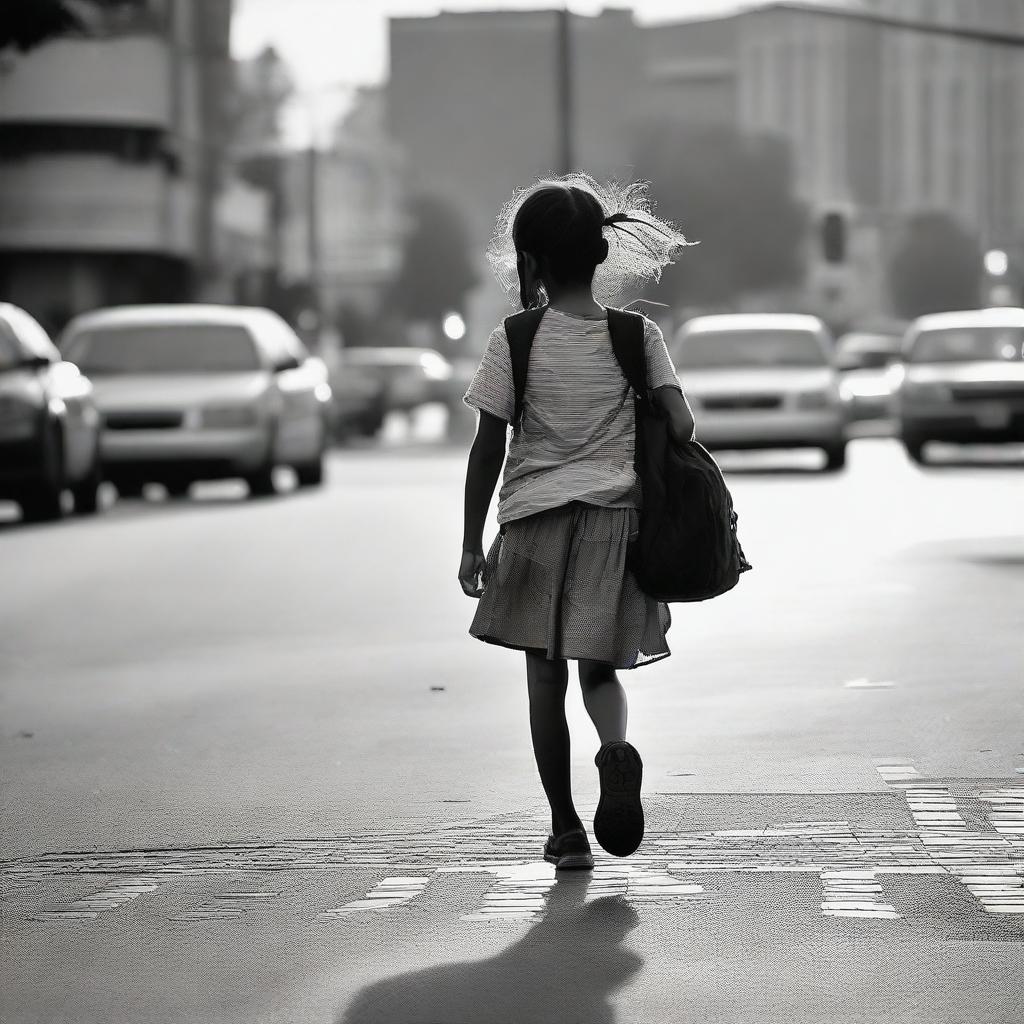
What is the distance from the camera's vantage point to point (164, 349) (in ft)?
83.7

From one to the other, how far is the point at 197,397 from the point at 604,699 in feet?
59.6

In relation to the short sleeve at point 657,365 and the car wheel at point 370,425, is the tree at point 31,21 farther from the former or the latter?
the car wheel at point 370,425

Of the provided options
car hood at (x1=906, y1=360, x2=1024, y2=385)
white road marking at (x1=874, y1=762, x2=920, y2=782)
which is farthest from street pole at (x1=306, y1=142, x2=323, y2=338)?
white road marking at (x1=874, y1=762, x2=920, y2=782)

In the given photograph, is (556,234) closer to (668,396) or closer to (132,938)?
(668,396)

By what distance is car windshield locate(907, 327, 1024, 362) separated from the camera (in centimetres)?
3050

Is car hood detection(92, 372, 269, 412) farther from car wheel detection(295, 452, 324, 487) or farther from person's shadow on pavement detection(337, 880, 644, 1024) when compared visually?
person's shadow on pavement detection(337, 880, 644, 1024)

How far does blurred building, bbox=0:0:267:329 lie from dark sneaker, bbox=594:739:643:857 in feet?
196

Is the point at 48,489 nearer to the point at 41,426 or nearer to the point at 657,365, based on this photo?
the point at 41,426

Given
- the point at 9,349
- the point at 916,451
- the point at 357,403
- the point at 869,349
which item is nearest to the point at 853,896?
the point at 9,349

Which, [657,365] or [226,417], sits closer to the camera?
[657,365]

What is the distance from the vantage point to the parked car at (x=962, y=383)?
2922 centimetres

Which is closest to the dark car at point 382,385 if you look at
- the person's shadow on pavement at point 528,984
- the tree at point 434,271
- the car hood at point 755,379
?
the car hood at point 755,379

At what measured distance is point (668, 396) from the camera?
6.46 meters

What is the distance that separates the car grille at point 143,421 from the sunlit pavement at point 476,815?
9456 mm
